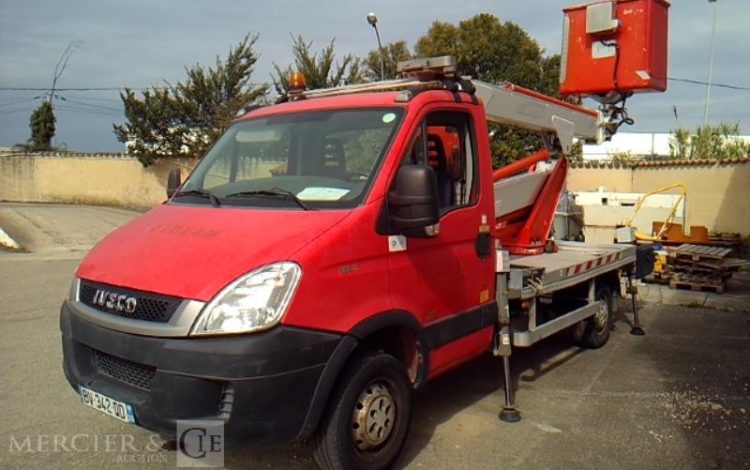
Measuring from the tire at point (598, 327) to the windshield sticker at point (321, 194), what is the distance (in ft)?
12.9

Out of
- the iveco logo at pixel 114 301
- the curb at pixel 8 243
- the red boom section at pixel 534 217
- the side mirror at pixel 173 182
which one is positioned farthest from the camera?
the curb at pixel 8 243

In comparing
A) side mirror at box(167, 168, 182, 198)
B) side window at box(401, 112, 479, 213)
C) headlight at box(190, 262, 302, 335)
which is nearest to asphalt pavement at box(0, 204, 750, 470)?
headlight at box(190, 262, 302, 335)

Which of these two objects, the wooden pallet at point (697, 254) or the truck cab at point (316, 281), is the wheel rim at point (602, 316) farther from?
the wooden pallet at point (697, 254)

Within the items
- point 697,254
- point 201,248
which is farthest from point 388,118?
point 697,254

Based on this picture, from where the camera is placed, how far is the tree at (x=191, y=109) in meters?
23.5

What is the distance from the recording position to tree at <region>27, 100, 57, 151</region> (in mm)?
34094

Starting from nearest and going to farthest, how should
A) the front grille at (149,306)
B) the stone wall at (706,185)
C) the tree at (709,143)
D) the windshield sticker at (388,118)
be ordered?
the front grille at (149,306)
the windshield sticker at (388,118)
the stone wall at (706,185)
the tree at (709,143)

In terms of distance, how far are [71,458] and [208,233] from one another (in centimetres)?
184

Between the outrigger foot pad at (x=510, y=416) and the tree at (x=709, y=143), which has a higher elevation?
the tree at (x=709, y=143)

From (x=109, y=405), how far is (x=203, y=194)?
145cm

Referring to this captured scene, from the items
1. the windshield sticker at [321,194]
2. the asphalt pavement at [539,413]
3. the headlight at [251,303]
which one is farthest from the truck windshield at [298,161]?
the asphalt pavement at [539,413]

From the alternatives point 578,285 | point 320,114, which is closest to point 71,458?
point 320,114

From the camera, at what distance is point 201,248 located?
331cm

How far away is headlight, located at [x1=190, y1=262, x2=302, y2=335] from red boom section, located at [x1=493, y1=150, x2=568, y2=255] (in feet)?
11.4
